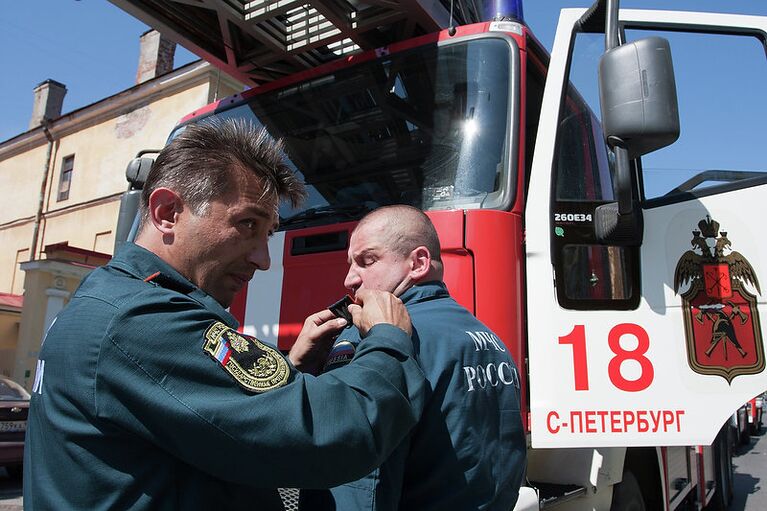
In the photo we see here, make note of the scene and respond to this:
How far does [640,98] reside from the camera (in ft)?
7.18

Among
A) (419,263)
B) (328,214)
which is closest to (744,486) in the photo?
(328,214)

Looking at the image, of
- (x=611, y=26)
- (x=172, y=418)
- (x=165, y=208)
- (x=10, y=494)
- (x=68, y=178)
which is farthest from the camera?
(x=68, y=178)

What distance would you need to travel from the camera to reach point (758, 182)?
2.67 metres

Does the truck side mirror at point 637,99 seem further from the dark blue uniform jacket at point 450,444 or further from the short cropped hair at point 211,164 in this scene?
the short cropped hair at point 211,164

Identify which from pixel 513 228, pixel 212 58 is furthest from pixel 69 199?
pixel 513 228

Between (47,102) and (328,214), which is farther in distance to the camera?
(47,102)

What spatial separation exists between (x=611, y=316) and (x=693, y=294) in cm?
33

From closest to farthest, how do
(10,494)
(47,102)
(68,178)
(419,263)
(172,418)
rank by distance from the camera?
(172,418) < (419,263) < (10,494) < (68,178) < (47,102)

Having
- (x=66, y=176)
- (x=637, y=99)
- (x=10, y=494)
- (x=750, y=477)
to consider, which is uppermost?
(x=66, y=176)

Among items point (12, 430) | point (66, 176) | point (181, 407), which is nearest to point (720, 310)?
point (181, 407)

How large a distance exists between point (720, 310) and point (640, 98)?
912 mm

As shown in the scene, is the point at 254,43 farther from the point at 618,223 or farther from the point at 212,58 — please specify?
the point at 618,223

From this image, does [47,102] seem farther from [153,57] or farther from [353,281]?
[353,281]

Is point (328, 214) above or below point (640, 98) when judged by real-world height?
below
